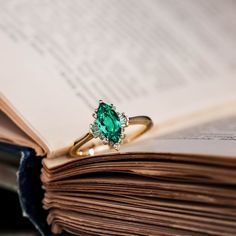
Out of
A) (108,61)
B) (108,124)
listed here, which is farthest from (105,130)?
(108,61)

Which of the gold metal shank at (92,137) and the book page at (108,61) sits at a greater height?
the book page at (108,61)

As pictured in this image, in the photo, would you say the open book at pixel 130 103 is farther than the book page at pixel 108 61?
No

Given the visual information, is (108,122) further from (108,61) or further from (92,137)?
(108,61)

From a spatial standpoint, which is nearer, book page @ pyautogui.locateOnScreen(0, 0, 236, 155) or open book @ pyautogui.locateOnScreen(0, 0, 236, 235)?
open book @ pyautogui.locateOnScreen(0, 0, 236, 235)
